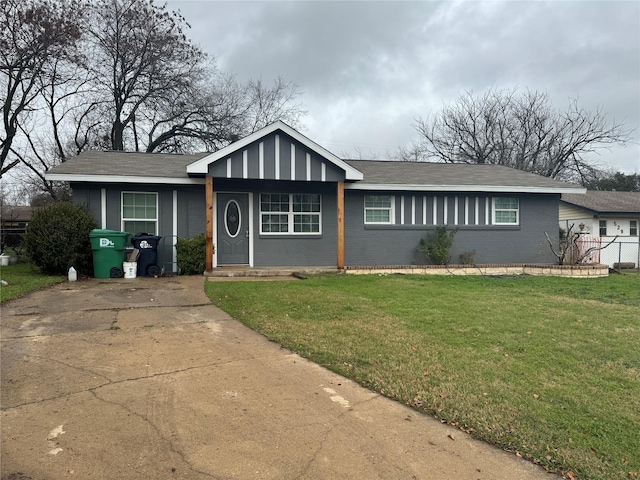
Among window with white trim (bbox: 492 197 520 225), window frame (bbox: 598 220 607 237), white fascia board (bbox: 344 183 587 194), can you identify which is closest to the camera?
white fascia board (bbox: 344 183 587 194)

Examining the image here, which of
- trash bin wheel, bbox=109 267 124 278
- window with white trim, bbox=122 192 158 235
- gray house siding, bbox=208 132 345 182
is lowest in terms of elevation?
trash bin wheel, bbox=109 267 124 278

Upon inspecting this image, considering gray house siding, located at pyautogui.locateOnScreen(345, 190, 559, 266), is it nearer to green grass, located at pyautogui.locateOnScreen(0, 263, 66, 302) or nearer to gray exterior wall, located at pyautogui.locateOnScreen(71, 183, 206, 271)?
gray exterior wall, located at pyautogui.locateOnScreen(71, 183, 206, 271)

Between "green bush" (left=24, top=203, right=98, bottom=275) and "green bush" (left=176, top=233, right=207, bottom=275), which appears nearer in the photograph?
"green bush" (left=24, top=203, right=98, bottom=275)

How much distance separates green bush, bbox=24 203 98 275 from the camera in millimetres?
10672

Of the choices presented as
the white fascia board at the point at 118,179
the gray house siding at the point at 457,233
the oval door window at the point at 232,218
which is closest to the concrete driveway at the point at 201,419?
the white fascia board at the point at 118,179

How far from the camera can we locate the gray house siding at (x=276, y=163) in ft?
38.2

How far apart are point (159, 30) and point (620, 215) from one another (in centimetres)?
2645

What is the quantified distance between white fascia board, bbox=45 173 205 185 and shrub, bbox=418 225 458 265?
7157 millimetres

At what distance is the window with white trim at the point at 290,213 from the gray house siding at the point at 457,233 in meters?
1.01

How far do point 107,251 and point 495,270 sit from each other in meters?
11.2

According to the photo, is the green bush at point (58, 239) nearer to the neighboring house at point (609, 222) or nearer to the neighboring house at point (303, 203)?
the neighboring house at point (303, 203)

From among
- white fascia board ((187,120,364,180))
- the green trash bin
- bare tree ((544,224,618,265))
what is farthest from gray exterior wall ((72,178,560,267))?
the green trash bin

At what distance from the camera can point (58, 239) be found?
420 inches

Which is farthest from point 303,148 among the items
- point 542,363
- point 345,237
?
point 542,363
